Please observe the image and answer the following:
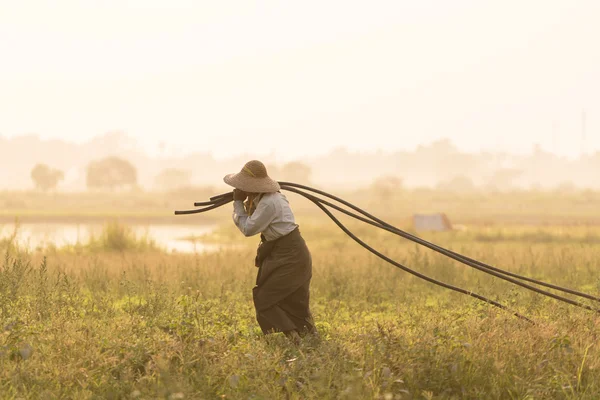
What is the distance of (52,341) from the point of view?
578cm

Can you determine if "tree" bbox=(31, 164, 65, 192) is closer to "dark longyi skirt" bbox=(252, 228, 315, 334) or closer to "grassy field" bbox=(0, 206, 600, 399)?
"grassy field" bbox=(0, 206, 600, 399)

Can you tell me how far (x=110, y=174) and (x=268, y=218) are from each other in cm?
9690

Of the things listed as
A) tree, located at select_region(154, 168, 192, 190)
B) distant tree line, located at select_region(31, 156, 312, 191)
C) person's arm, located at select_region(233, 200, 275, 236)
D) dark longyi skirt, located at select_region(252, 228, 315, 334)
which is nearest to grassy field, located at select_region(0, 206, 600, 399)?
dark longyi skirt, located at select_region(252, 228, 315, 334)

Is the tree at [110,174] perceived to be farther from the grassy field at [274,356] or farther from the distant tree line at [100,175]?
the grassy field at [274,356]

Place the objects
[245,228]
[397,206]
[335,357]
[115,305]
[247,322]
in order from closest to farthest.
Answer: [335,357], [245,228], [247,322], [115,305], [397,206]

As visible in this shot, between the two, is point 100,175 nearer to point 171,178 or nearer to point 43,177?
point 43,177

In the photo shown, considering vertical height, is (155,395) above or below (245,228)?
below

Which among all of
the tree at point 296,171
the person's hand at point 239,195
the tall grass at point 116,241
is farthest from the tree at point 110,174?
the person's hand at point 239,195

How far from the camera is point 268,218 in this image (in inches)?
250

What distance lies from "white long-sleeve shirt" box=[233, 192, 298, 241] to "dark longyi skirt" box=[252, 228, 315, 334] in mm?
116

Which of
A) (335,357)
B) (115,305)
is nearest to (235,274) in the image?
(115,305)

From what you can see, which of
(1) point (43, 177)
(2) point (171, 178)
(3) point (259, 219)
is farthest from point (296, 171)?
(3) point (259, 219)

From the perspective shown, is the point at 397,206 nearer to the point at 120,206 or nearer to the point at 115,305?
the point at 120,206

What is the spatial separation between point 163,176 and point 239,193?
142 m
